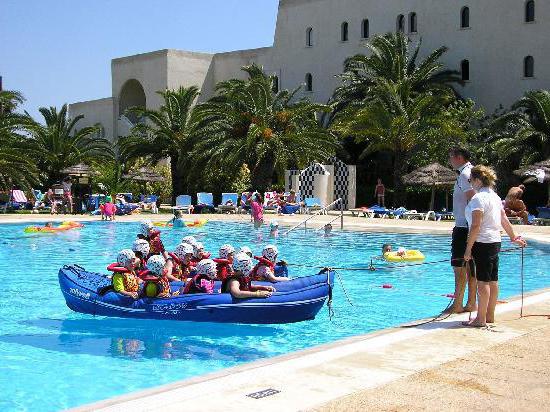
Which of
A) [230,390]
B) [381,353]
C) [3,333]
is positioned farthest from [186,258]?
[230,390]

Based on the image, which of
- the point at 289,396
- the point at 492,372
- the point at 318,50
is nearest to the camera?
the point at 289,396

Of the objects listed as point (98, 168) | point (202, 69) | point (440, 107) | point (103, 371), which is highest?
point (202, 69)

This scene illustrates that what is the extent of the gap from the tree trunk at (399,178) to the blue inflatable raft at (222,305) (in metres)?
24.3

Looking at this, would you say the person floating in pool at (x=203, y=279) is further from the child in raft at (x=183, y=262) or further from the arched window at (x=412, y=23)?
the arched window at (x=412, y=23)

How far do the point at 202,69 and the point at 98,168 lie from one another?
586 inches

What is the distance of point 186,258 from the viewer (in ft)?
36.3

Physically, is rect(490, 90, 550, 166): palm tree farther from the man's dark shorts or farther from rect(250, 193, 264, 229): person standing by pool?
the man's dark shorts

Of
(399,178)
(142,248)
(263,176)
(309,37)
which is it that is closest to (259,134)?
(263,176)

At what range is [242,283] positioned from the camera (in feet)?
31.4

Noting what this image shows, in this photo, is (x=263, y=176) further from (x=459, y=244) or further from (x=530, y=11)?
(x=459, y=244)

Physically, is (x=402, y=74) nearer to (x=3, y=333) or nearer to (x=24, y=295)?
(x=24, y=295)

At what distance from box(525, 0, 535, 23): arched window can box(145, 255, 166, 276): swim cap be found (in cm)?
3137

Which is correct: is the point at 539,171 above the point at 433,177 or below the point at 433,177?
above

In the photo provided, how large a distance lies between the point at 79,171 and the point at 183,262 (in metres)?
24.5
